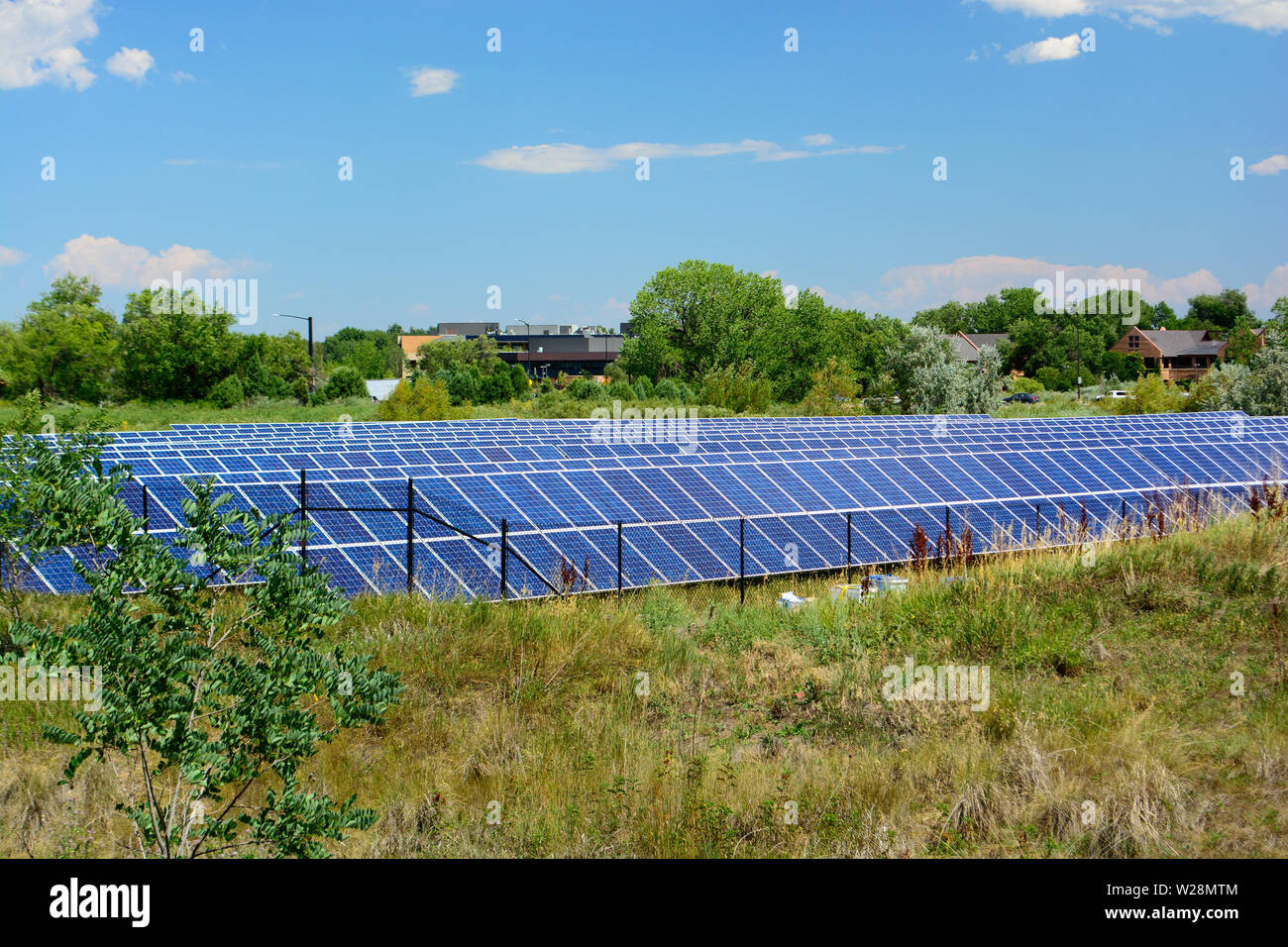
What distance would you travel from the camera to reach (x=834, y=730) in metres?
9.70

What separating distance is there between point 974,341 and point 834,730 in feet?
537

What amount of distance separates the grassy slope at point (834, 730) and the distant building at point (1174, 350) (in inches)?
5458

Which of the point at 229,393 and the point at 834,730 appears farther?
the point at 229,393

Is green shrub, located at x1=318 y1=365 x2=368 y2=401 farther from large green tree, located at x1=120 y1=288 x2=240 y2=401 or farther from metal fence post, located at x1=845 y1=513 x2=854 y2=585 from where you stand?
metal fence post, located at x1=845 y1=513 x2=854 y2=585

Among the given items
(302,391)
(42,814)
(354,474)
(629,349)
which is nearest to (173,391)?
(302,391)

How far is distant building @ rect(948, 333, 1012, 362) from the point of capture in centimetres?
14250

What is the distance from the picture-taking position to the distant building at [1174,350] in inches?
5404

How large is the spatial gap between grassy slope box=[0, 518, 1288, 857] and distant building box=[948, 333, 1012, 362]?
414 ft

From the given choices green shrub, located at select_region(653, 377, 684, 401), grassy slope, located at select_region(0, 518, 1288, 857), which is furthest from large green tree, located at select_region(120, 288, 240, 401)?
grassy slope, located at select_region(0, 518, 1288, 857)

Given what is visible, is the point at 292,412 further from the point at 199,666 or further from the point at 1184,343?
the point at 1184,343

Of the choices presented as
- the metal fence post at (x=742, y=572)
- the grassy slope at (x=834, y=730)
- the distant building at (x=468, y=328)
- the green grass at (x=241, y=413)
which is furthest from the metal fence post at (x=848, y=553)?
the distant building at (x=468, y=328)

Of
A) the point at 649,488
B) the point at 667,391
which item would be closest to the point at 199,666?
the point at 649,488

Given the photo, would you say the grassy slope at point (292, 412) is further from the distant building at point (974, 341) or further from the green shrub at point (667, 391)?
the distant building at point (974, 341)

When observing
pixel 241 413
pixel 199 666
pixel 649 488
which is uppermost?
pixel 241 413
